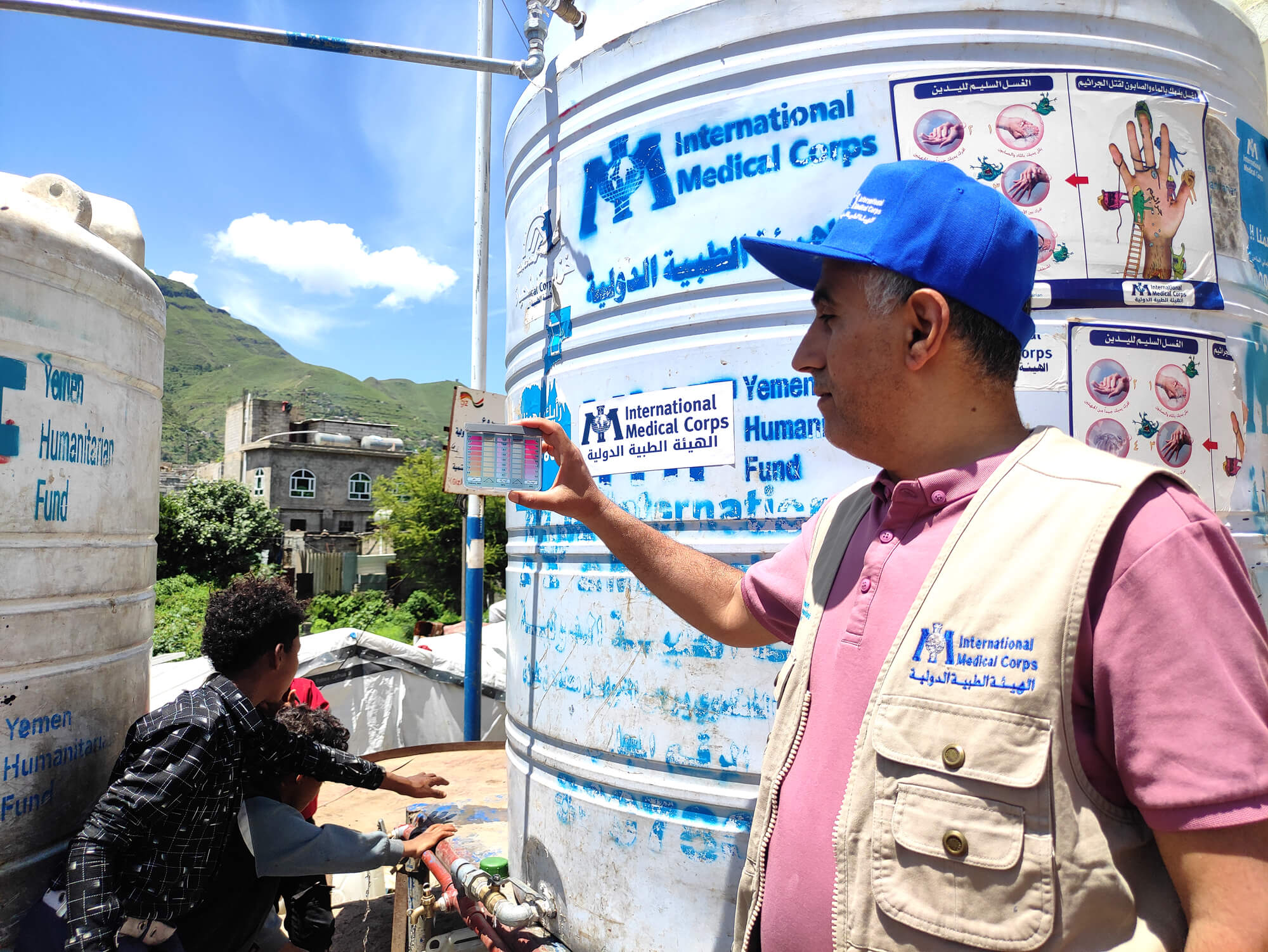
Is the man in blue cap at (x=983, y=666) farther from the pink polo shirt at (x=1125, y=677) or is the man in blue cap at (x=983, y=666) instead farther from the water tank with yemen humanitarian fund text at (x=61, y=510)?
the water tank with yemen humanitarian fund text at (x=61, y=510)

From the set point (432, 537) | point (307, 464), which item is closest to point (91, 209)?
point (432, 537)

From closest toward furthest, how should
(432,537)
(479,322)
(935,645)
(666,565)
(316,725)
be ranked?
(935,645), (666,565), (316,725), (479,322), (432,537)

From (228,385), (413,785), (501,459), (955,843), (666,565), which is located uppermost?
(228,385)

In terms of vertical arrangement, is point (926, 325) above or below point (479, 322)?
below

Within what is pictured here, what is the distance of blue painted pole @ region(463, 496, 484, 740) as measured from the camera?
6.54 m

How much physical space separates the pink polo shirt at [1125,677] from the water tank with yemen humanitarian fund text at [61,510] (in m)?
2.07

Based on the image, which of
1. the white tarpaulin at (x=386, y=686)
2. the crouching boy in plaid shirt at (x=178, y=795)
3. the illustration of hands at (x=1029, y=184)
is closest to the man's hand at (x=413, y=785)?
the crouching boy in plaid shirt at (x=178, y=795)

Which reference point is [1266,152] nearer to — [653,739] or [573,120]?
[573,120]

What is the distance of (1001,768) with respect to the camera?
3.15 feet

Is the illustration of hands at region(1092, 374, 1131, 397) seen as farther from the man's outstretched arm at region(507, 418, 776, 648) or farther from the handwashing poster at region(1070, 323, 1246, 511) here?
the man's outstretched arm at region(507, 418, 776, 648)

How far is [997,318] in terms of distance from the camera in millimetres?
1200

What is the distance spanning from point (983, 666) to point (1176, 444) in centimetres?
126

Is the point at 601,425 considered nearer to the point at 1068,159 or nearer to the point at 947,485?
the point at 947,485

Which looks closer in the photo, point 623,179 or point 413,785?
point 623,179
